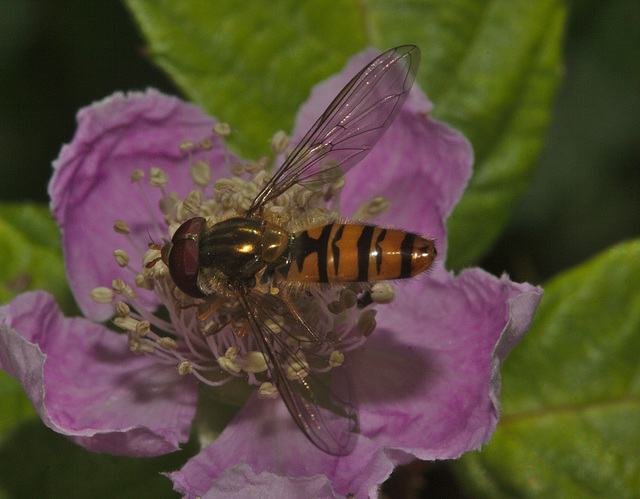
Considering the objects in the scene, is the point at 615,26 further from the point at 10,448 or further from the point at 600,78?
the point at 10,448

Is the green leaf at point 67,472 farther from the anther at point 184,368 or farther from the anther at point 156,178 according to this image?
the anther at point 156,178

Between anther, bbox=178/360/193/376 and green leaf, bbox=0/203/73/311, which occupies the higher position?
green leaf, bbox=0/203/73/311

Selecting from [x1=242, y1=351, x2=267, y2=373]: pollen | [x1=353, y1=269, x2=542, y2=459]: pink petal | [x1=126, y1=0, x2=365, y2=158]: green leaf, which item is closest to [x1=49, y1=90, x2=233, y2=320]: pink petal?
[x1=126, y1=0, x2=365, y2=158]: green leaf

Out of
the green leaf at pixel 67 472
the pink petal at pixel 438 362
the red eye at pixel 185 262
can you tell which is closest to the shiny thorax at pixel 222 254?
the red eye at pixel 185 262

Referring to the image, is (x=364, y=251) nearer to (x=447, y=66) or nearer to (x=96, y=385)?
(x=96, y=385)

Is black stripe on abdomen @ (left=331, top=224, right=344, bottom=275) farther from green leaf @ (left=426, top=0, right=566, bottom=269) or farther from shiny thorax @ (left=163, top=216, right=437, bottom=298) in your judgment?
green leaf @ (left=426, top=0, right=566, bottom=269)

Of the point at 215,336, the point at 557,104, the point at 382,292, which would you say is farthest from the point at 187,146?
the point at 557,104

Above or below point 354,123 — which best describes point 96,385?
below
